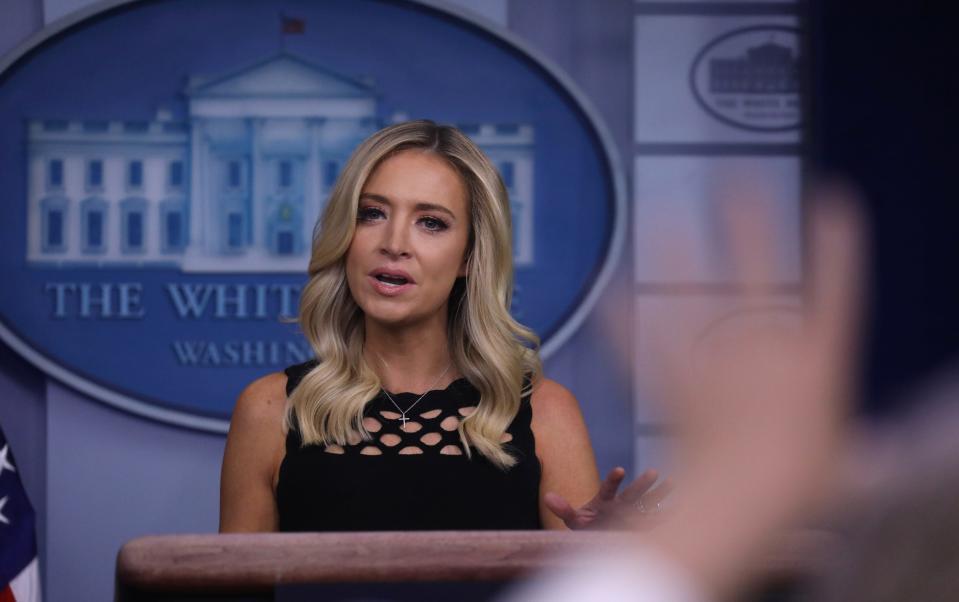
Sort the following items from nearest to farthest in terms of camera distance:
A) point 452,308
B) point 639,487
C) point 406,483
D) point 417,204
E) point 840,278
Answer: point 840,278 → point 639,487 → point 406,483 → point 417,204 → point 452,308

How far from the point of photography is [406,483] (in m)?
1.50

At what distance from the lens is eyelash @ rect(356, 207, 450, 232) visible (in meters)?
1.61

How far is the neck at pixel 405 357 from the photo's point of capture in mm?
1639

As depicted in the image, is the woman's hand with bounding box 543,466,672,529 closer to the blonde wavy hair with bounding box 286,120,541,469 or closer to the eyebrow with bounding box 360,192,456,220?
the blonde wavy hair with bounding box 286,120,541,469

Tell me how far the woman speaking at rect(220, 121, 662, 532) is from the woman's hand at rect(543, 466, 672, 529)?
0.46m

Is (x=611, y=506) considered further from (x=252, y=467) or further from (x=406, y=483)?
(x=252, y=467)

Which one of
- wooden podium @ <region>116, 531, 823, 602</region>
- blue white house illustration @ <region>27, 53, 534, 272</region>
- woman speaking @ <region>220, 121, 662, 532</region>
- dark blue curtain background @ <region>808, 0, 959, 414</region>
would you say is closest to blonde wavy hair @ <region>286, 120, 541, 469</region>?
woman speaking @ <region>220, 121, 662, 532</region>

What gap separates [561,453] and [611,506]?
56 cm

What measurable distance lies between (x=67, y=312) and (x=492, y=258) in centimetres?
130

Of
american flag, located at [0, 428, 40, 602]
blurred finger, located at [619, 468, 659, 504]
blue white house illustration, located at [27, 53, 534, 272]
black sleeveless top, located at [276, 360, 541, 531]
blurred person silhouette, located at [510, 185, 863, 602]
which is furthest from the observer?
blue white house illustration, located at [27, 53, 534, 272]

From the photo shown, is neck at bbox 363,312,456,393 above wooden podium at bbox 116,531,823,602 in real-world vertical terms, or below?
above

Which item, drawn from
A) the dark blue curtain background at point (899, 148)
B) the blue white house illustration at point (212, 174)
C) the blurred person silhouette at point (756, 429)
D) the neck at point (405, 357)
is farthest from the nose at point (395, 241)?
the dark blue curtain background at point (899, 148)

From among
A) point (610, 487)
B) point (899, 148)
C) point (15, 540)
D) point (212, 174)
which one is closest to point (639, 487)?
point (610, 487)

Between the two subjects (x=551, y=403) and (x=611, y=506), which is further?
(x=551, y=403)
